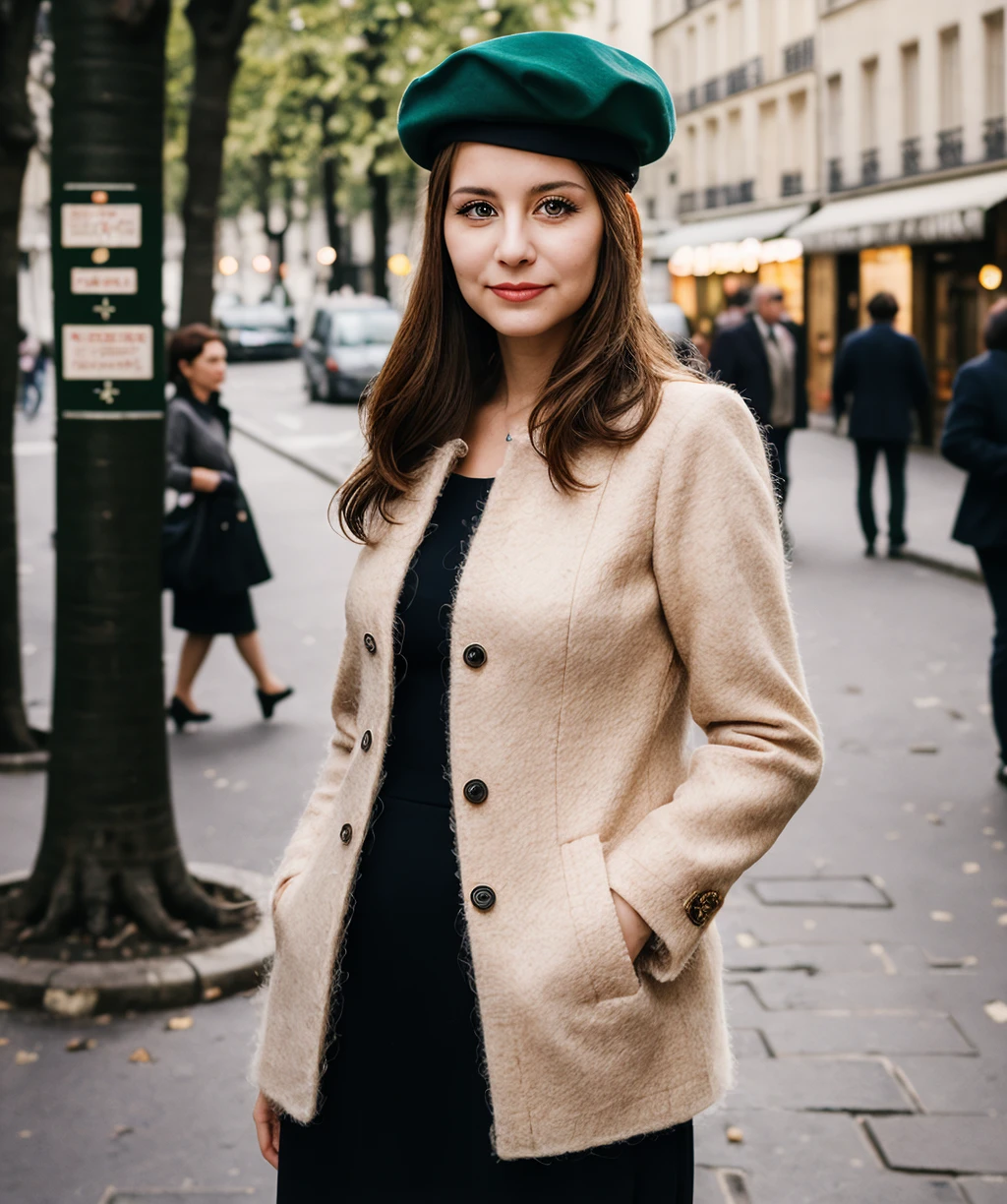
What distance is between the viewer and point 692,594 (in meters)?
2.05

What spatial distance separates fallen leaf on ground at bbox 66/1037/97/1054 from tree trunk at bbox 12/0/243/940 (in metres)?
0.50

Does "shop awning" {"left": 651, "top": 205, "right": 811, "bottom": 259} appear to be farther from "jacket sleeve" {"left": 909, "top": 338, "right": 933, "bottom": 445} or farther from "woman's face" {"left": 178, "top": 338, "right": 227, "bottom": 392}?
"woman's face" {"left": 178, "top": 338, "right": 227, "bottom": 392}

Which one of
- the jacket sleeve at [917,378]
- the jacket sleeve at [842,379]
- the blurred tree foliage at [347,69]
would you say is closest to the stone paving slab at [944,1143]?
the jacket sleeve at [917,378]

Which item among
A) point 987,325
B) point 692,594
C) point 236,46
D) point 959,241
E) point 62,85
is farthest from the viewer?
point 959,241

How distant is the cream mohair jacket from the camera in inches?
80.3

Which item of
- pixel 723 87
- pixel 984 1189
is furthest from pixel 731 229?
pixel 984 1189

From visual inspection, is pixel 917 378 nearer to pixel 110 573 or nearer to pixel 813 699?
pixel 813 699

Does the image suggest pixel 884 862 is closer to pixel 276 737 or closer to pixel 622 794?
pixel 276 737

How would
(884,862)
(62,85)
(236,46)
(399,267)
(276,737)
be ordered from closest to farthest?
(62,85) → (884,862) → (276,737) → (236,46) → (399,267)

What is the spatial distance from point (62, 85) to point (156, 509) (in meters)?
1.26

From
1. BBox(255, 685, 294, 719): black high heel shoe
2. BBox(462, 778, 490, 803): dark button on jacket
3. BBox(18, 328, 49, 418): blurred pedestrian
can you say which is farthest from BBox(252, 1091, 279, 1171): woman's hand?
BBox(18, 328, 49, 418): blurred pedestrian

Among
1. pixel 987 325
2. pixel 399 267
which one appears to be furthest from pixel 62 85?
pixel 399 267

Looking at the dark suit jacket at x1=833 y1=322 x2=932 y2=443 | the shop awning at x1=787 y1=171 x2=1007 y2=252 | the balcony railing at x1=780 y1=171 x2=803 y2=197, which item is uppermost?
the balcony railing at x1=780 y1=171 x2=803 y2=197

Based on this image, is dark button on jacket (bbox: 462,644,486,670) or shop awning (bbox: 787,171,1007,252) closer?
dark button on jacket (bbox: 462,644,486,670)
